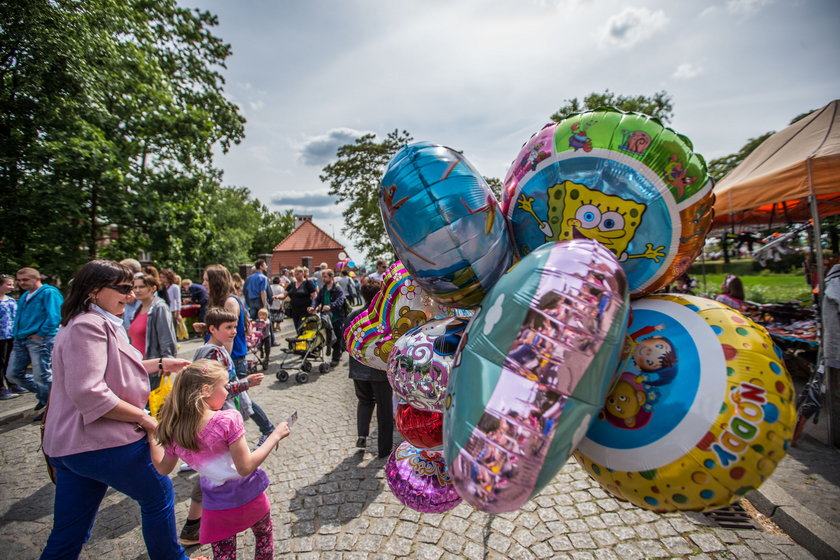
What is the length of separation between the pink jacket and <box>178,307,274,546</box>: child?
0.52 m

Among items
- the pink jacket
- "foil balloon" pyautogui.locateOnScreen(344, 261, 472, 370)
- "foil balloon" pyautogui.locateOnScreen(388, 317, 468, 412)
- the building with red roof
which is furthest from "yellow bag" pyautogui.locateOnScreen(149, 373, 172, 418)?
the building with red roof

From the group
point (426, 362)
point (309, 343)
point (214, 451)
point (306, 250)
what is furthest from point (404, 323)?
point (306, 250)

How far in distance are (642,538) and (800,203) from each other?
6.58 meters

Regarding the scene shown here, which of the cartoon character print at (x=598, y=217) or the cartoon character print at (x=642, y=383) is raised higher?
the cartoon character print at (x=598, y=217)

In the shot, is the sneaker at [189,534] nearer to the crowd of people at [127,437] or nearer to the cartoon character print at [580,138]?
the crowd of people at [127,437]

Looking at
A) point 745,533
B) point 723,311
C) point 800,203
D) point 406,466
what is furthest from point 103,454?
point 800,203

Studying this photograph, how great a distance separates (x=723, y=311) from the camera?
1.07 m

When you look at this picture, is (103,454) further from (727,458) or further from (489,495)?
(727,458)

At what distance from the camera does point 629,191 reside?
3.59ft

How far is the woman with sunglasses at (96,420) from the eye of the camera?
6.21ft

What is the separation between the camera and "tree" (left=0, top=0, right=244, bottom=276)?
8.04m

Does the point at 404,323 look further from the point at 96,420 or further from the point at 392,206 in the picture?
the point at 96,420

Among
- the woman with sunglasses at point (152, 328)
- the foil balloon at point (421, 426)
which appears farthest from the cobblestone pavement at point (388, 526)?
the foil balloon at point (421, 426)

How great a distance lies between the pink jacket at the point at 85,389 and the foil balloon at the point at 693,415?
89.6 inches
